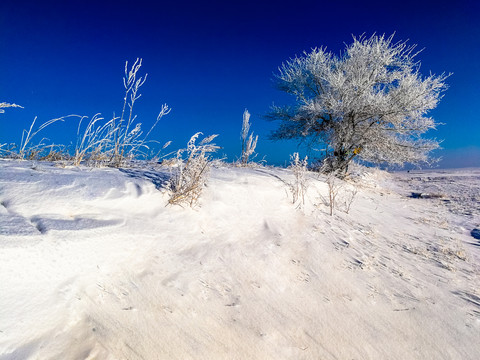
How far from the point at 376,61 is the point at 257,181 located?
761 cm

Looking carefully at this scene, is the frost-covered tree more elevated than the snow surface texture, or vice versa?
the frost-covered tree

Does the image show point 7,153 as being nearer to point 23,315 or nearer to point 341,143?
point 23,315

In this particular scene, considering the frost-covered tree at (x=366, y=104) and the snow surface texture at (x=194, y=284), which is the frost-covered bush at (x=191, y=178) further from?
the frost-covered tree at (x=366, y=104)

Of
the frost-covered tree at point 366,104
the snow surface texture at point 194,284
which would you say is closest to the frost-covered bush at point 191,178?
the snow surface texture at point 194,284

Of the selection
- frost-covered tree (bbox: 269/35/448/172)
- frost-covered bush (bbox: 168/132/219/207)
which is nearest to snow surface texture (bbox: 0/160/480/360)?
frost-covered bush (bbox: 168/132/219/207)

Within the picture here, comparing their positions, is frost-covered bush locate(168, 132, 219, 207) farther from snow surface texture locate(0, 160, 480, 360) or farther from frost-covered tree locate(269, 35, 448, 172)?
frost-covered tree locate(269, 35, 448, 172)

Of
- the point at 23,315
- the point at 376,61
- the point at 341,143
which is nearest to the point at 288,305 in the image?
the point at 23,315

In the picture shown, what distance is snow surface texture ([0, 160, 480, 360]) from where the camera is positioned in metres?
1.67

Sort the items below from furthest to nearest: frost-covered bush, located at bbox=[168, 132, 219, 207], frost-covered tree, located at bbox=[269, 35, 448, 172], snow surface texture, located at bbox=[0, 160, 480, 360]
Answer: frost-covered tree, located at bbox=[269, 35, 448, 172]
frost-covered bush, located at bbox=[168, 132, 219, 207]
snow surface texture, located at bbox=[0, 160, 480, 360]

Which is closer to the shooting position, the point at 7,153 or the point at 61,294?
the point at 61,294

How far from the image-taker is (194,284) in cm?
217

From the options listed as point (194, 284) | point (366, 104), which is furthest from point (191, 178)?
point (366, 104)

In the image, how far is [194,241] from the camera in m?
2.65

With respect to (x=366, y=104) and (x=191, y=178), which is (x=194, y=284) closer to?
(x=191, y=178)
